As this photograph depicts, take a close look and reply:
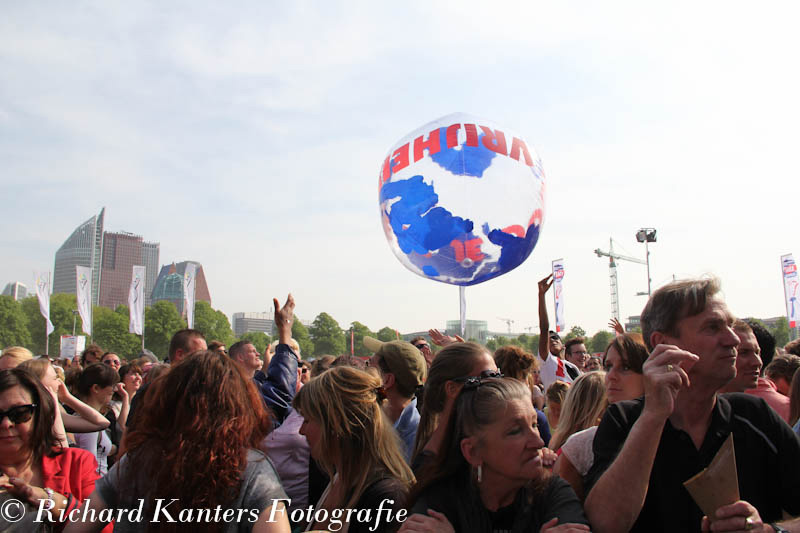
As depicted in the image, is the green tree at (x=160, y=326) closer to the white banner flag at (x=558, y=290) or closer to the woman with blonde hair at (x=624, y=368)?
the white banner flag at (x=558, y=290)

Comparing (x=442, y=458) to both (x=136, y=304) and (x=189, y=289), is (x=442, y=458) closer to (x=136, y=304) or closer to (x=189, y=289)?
(x=136, y=304)

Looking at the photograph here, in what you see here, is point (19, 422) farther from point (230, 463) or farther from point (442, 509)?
point (442, 509)

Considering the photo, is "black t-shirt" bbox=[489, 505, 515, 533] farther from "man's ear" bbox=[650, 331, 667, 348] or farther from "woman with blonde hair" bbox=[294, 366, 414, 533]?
"man's ear" bbox=[650, 331, 667, 348]

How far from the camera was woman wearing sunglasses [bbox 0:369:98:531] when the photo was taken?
309cm

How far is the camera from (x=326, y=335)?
93062 millimetres

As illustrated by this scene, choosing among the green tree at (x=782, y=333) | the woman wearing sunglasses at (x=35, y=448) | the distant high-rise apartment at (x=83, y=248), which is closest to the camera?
the woman wearing sunglasses at (x=35, y=448)

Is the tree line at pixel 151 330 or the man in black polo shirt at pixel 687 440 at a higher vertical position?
the man in black polo shirt at pixel 687 440

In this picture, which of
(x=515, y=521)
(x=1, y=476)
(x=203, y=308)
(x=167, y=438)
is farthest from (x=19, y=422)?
(x=203, y=308)

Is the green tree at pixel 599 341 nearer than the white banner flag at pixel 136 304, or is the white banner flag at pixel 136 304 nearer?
the white banner flag at pixel 136 304

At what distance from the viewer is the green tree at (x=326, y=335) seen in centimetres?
9200

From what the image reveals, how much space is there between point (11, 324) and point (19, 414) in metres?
84.6

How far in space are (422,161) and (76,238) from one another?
211 m

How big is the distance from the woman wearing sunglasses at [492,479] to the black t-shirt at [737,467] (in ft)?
0.82

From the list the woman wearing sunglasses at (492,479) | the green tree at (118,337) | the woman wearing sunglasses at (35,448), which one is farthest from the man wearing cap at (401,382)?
the green tree at (118,337)
